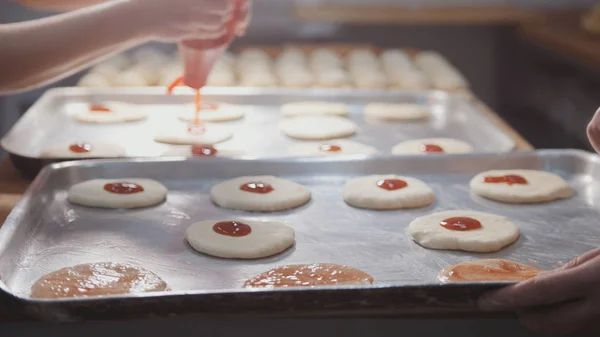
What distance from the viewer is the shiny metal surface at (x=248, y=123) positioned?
260cm

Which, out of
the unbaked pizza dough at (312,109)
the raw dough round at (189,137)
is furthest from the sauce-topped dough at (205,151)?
the unbaked pizza dough at (312,109)

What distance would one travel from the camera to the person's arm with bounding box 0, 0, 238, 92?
189 cm

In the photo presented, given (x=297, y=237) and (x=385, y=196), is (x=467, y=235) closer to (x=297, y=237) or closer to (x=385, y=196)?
(x=385, y=196)

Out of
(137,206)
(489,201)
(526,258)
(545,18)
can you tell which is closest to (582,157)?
(489,201)

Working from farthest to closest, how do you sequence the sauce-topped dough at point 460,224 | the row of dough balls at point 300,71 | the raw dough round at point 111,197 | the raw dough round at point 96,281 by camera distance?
the row of dough balls at point 300,71, the raw dough round at point 111,197, the sauce-topped dough at point 460,224, the raw dough round at point 96,281

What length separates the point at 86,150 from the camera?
2.42 metres

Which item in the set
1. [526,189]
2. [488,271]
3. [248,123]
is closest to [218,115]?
[248,123]

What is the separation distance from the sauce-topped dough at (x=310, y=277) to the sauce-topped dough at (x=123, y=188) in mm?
601

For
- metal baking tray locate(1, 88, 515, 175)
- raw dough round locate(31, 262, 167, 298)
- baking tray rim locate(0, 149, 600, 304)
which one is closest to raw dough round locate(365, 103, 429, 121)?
metal baking tray locate(1, 88, 515, 175)

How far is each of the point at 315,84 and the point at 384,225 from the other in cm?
160

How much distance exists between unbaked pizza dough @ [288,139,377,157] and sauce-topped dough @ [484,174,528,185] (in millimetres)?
471

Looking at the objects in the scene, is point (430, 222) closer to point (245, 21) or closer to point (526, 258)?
point (526, 258)

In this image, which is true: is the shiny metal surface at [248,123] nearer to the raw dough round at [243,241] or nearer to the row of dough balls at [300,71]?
the row of dough balls at [300,71]

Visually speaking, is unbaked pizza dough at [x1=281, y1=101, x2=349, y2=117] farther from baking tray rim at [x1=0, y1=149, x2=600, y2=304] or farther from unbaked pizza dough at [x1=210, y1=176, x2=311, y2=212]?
unbaked pizza dough at [x1=210, y1=176, x2=311, y2=212]
